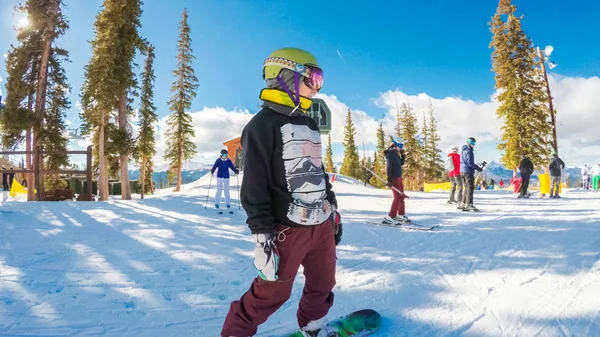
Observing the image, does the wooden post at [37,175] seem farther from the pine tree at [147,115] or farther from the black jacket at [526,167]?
the black jacket at [526,167]

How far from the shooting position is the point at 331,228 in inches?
90.8

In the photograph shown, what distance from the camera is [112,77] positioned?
53.8 feet

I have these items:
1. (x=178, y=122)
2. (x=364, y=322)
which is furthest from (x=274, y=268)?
(x=178, y=122)

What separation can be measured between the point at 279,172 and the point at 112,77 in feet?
58.9

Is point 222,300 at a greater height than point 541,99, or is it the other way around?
point 541,99

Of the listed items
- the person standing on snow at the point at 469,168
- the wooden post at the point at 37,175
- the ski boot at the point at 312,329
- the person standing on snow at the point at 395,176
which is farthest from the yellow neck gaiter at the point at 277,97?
the wooden post at the point at 37,175

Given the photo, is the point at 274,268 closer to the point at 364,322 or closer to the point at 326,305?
the point at 326,305

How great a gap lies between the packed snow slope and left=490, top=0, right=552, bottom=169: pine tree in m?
21.5

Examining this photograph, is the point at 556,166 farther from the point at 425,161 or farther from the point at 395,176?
the point at 425,161

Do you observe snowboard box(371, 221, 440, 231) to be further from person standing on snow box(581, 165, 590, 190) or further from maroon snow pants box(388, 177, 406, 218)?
person standing on snow box(581, 165, 590, 190)

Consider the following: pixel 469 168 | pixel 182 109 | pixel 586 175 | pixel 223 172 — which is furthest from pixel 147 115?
pixel 586 175

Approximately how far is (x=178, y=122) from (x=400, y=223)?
1129 inches

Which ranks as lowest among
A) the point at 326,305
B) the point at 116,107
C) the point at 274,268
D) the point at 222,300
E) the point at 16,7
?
the point at 222,300

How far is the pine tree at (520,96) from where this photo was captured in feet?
81.7
